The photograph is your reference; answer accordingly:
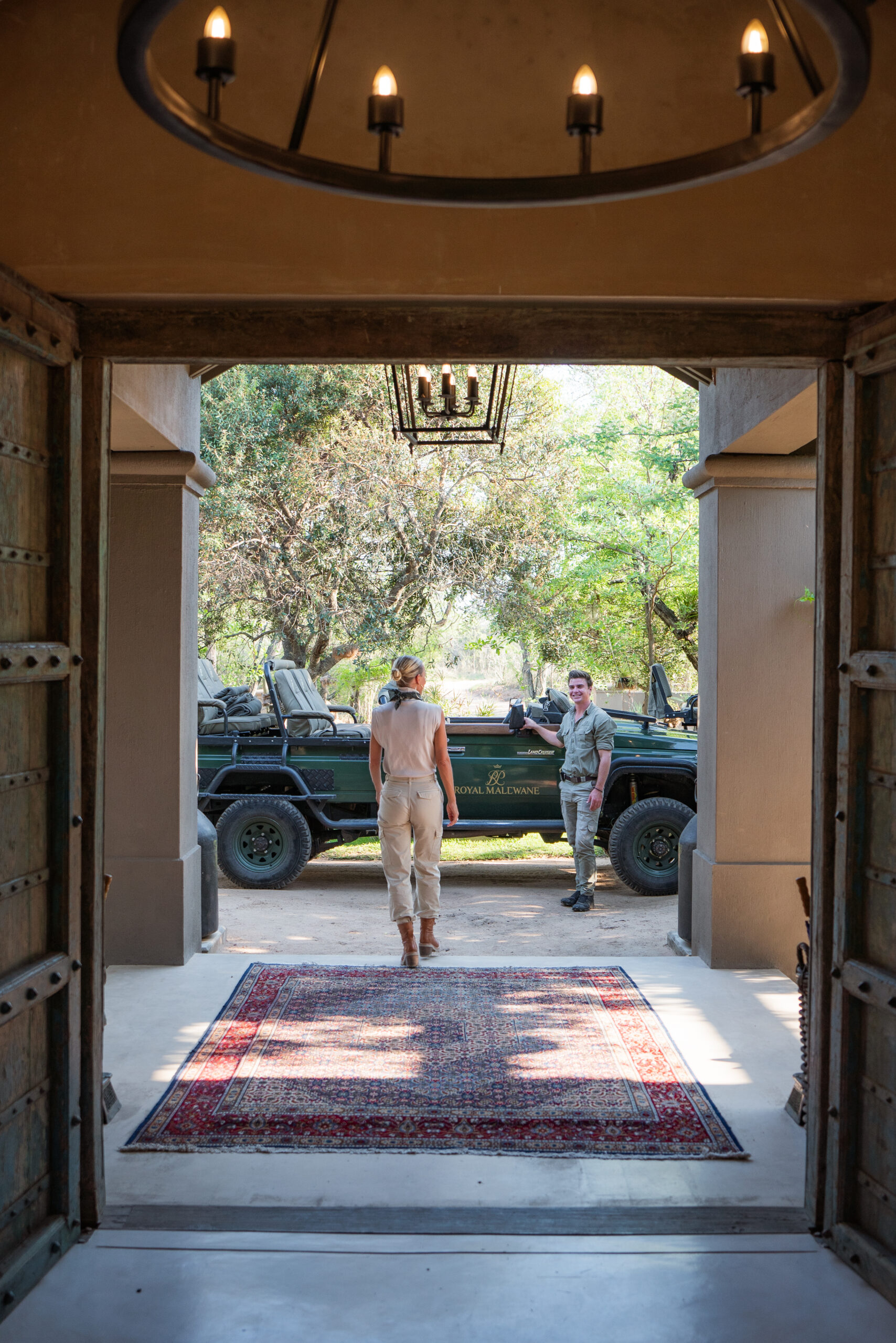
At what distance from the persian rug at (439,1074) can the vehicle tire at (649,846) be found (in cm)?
258

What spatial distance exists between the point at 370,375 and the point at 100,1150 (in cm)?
1353

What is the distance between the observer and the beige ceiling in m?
3.19

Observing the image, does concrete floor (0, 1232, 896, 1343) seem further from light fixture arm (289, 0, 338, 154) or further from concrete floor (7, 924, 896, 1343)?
light fixture arm (289, 0, 338, 154)

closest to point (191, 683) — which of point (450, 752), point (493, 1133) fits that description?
point (450, 752)

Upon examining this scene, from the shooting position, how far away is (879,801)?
319 cm

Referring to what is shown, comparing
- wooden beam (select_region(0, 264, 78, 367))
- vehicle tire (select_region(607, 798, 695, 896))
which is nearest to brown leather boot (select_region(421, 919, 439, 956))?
vehicle tire (select_region(607, 798, 695, 896))

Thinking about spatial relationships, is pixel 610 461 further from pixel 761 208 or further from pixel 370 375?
pixel 761 208

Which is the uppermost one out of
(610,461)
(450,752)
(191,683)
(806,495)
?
(610,461)

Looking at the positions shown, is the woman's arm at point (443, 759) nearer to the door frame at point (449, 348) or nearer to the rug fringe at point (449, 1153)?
the rug fringe at point (449, 1153)

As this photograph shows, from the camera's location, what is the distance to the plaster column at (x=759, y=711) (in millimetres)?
6418

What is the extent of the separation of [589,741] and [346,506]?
8.16m

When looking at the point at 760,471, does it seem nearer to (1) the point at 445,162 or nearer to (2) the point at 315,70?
(1) the point at 445,162

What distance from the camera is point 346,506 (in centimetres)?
1545

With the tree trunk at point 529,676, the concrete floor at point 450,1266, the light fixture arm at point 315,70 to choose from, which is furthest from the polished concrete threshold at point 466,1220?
the tree trunk at point 529,676
